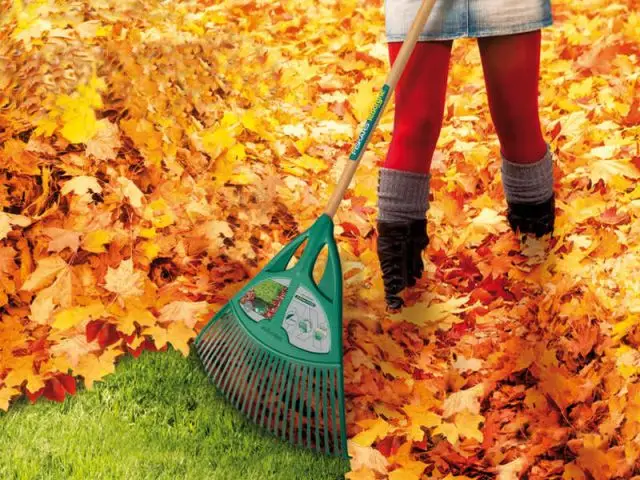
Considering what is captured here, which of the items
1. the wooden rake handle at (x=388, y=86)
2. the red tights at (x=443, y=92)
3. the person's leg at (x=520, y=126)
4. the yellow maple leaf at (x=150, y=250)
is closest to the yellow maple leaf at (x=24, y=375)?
the yellow maple leaf at (x=150, y=250)

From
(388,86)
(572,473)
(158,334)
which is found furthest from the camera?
(158,334)

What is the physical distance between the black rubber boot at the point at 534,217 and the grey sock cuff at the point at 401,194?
18.4 inches

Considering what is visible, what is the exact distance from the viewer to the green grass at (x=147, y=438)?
2.42m

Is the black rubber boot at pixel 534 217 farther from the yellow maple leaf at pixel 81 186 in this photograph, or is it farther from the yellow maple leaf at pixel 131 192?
the yellow maple leaf at pixel 81 186

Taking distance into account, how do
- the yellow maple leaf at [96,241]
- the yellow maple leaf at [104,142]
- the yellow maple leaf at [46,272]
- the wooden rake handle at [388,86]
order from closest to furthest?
the wooden rake handle at [388,86], the yellow maple leaf at [46,272], the yellow maple leaf at [96,241], the yellow maple leaf at [104,142]

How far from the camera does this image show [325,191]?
3793 millimetres

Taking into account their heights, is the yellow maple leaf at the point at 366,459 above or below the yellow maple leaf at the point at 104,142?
below

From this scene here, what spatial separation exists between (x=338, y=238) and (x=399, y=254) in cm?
51

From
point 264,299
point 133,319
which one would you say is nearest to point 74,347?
point 133,319

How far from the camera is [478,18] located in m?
2.70

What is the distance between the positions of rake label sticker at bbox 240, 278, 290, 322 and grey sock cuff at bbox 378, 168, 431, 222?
543 mm

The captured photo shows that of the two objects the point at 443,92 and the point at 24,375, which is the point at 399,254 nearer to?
Result: the point at 443,92

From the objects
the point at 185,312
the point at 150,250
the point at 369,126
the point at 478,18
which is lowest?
the point at 185,312

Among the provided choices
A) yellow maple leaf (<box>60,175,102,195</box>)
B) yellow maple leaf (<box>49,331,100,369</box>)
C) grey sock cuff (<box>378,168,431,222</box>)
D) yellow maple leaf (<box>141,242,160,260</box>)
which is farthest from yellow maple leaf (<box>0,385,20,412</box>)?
grey sock cuff (<box>378,168,431,222</box>)
